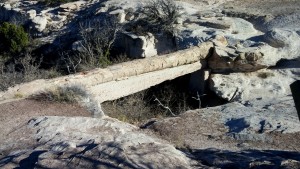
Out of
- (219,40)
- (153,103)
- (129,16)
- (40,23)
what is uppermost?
(129,16)

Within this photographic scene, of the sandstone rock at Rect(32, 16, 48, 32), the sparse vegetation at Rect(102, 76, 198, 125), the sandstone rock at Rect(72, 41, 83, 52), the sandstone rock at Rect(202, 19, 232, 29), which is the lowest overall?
the sparse vegetation at Rect(102, 76, 198, 125)

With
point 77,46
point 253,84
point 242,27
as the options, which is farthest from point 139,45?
point 253,84

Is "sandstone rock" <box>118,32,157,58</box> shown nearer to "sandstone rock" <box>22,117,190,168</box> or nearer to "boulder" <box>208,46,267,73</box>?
"boulder" <box>208,46,267,73</box>

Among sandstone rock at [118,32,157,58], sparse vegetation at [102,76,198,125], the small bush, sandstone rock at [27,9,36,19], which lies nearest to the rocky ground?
sparse vegetation at [102,76,198,125]

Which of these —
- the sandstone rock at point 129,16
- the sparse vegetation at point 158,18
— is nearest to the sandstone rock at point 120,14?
the sandstone rock at point 129,16

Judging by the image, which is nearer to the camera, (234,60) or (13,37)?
(234,60)

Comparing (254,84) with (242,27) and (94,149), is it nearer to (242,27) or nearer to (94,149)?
(242,27)

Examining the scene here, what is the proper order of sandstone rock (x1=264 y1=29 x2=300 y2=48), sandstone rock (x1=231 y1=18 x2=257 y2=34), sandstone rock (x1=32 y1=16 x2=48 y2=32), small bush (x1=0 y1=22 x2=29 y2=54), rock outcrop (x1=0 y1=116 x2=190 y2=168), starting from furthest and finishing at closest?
sandstone rock (x1=32 y1=16 x2=48 y2=32) < small bush (x1=0 y1=22 x2=29 y2=54) < sandstone rock (x1=231 y1=18 x2=257 y2=34) < sandstone rock (x1=264 y1=29 x2=300 y2=48) < rock outcrop (x1=0 y1=116 x2=190 y2=168)

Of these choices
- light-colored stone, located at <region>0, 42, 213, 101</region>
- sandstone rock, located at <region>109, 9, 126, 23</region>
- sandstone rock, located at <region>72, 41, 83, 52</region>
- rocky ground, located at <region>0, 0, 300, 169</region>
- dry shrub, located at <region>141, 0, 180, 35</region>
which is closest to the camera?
rocky ground, located at <region>0, 0, 300, 169</region>

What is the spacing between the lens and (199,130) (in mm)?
8719

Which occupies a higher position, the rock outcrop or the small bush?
the rock outcrop

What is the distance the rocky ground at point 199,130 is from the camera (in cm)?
652

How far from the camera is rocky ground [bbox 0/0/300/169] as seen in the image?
21.4 ft

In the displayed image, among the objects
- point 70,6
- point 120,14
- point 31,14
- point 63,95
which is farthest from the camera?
point 31,14
